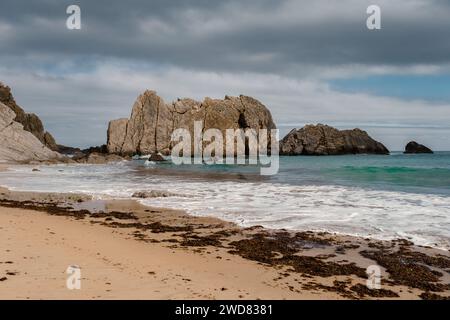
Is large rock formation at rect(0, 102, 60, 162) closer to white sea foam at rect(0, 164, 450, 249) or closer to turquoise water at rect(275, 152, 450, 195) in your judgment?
turquoise water at rect(275, 152, 450, 195)

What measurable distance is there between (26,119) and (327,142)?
9111 cm

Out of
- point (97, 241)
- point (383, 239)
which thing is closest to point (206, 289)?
point (97, 241)

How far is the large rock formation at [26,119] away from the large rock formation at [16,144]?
11.1m

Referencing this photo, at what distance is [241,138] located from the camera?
123875 millimetres

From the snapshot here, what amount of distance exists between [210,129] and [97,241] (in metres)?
112

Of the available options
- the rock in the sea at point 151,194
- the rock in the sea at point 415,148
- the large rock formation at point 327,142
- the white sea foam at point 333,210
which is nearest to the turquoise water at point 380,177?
the white sea foam at point 333,210

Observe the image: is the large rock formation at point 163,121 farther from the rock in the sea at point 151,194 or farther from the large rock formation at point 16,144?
the rock in the sea at point 151,194

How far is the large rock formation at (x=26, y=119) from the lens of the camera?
80938 mm

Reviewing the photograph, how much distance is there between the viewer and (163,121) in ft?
415

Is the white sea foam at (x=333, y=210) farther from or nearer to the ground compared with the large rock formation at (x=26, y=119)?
nearer to the ground

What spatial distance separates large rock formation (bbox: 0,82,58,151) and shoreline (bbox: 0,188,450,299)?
3016 inches

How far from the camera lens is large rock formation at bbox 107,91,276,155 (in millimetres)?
124375

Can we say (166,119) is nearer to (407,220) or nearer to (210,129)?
(210,129)

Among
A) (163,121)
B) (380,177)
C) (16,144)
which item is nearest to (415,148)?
(163,121)
